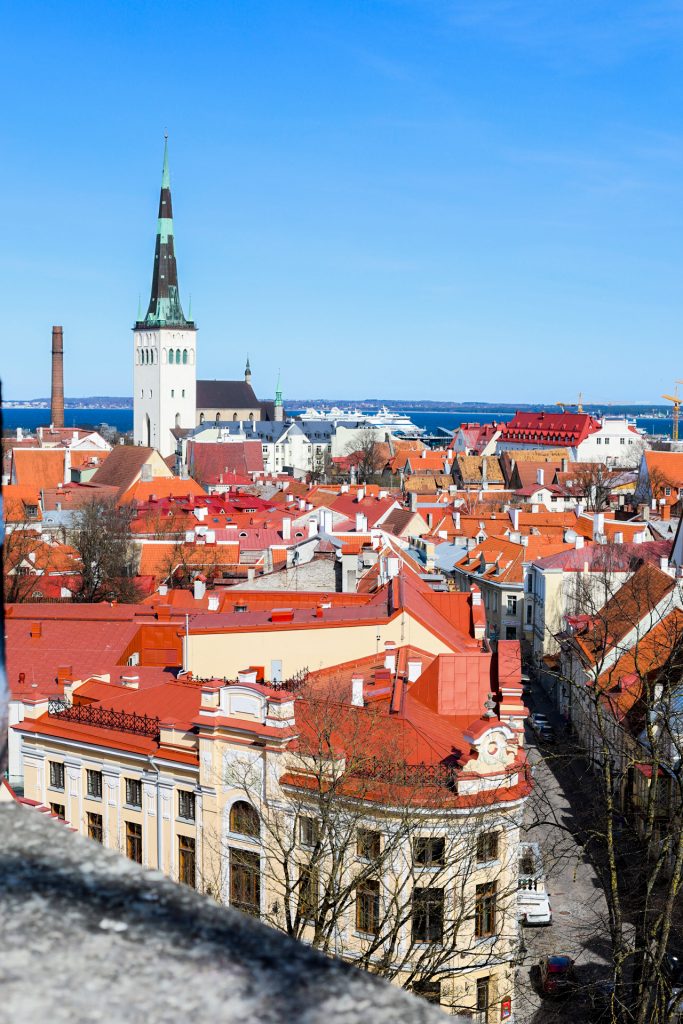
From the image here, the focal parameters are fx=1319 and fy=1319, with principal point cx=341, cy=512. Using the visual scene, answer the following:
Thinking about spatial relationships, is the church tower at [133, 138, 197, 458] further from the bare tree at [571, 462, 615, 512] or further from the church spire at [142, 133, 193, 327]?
the bare tree at [571, 462, 615, 512]

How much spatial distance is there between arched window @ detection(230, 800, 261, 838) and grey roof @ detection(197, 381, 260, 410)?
131125mm

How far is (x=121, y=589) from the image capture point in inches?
1560

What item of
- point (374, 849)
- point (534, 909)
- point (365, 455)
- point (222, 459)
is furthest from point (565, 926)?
point (365, 455)

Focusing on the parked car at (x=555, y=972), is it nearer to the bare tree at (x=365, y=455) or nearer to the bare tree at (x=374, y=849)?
the bare tree at (x=374, y=849)

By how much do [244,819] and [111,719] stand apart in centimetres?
334

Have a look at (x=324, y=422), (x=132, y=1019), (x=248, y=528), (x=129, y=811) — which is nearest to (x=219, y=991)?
(x=132, y=1019)

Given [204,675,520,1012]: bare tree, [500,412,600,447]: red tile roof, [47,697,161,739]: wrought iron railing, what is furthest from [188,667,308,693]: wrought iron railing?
[500,412,600,447]: red tile roof

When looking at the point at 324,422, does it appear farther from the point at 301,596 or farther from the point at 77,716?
the point at 77,716

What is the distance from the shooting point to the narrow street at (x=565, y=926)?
16781mm

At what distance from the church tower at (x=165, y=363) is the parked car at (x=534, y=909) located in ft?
348

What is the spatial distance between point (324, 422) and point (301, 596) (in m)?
108

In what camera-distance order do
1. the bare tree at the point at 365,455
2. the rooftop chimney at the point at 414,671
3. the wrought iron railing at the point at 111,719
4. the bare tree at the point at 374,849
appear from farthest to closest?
the bare tree at the point at 365,455 < the rooftop chimney at the point at 414,671 < the wrought iron railing at the point at 111,719 < the bare tree at the point at 374,849

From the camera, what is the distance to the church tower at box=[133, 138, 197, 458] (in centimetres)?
12619

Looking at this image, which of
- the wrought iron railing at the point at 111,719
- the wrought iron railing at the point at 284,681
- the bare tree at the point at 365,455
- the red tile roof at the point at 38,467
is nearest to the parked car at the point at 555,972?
the wrought iron railing at the point at 284,681
